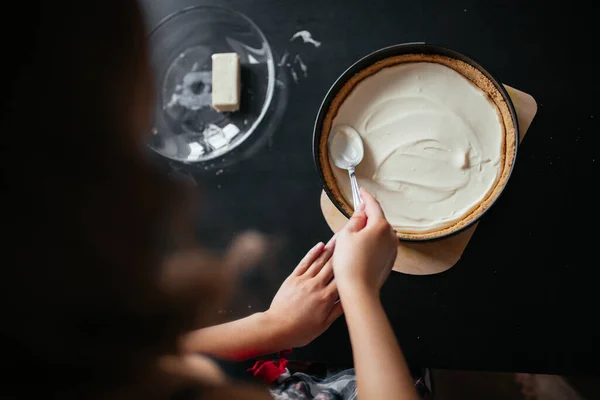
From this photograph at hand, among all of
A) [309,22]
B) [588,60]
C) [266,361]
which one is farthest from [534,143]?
[266,361]

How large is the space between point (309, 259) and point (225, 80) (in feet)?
1.47

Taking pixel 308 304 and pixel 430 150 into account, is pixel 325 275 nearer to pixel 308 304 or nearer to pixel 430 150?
pixel 308 304

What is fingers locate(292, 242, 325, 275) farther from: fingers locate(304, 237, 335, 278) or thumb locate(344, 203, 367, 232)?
thumb locate(344, 203, 367, 232)

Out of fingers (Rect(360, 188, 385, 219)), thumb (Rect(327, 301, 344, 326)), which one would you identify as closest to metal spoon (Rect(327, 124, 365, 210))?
fingers (Rect(360, 188, 385, 219))

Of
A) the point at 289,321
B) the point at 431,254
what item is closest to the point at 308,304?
the point at 289,321

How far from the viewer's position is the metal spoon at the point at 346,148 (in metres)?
0.96

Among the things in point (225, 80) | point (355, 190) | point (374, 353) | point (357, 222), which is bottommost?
point (374, 353)

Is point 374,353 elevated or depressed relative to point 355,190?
depressed

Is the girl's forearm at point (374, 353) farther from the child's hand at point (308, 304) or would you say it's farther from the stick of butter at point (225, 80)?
the stick of butter at point (225, 80)

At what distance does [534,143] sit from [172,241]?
2.73 feet

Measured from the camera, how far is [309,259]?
0.98 m

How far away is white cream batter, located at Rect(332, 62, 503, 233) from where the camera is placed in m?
0.95

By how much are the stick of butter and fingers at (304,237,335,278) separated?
1.28ft

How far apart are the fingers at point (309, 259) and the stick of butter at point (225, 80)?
1.24 feet
